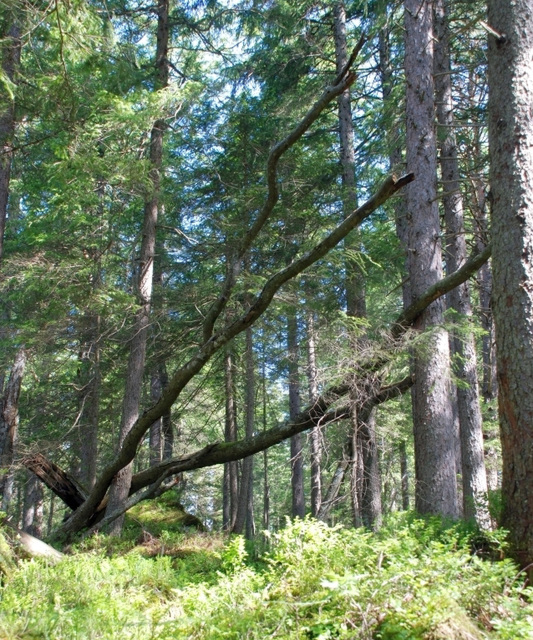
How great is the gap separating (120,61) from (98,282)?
177 inches

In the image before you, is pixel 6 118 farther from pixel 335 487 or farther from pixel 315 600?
pixel 315 600

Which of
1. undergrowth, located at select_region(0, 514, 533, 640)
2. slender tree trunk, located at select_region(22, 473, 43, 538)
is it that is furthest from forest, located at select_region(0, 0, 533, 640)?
slender tree trunk, located at select_region(22, 473, 43, 538)

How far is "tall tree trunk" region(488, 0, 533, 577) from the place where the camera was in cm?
454

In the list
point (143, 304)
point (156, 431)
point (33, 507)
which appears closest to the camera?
point (143, 304)

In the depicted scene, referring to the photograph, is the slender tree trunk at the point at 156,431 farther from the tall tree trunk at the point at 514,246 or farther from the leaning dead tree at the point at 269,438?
the tall tree trunk at the point at 514,246

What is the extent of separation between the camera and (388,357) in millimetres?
6934

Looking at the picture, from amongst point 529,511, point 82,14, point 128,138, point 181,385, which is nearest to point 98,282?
point 128,138

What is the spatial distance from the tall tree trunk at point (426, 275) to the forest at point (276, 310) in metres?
0.04

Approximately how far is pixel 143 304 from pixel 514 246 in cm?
769

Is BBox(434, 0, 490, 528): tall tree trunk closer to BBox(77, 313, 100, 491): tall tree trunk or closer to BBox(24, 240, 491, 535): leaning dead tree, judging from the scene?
BBox(24, 240, 491, 535): leaning dead tree

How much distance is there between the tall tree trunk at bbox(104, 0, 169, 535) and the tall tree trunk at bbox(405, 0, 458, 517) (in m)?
5.11

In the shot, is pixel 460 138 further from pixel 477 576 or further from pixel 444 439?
pixel 477 576

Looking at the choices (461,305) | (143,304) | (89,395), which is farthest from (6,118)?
(461,305)

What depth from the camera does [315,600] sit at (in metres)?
3.54
